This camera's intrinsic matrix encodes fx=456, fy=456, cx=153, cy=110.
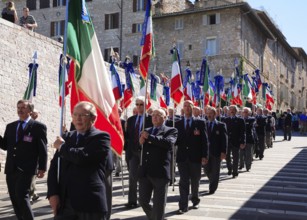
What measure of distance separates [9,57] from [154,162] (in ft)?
31.8

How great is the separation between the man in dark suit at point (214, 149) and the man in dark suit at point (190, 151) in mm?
1781

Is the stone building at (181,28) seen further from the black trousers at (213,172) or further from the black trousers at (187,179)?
the black trousers at (187,179)

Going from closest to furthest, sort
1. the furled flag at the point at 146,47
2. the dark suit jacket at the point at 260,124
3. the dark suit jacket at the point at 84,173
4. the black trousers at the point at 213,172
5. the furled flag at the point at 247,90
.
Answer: the dark suit jacket at the point at 84,173, the furled flag at the point at 146,47, the black trousers at the point at 213,172, the dark suit jacket at the point at 260,124, the furled flag at the point at 247,90

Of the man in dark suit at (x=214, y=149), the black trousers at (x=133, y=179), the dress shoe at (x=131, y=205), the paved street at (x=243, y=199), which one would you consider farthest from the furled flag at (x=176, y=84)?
the dress shoe at (x=131, y=205)

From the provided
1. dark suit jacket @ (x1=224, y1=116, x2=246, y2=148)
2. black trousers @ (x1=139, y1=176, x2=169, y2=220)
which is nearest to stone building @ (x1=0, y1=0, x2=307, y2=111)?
dark suit jacket @ (x1=224, y1=116, x2=246, y2=148)

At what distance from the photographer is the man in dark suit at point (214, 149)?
9758mm

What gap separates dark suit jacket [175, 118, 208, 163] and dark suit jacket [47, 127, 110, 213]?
3.80m

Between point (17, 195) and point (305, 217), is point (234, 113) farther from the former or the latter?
point (17, 195)

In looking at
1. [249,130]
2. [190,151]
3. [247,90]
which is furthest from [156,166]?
[247,90]

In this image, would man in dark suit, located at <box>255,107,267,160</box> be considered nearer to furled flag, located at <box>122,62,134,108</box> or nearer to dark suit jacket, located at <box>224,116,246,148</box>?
dark suit jacket, located at <box>224,116,246,148</box>

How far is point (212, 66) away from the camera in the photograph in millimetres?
38188

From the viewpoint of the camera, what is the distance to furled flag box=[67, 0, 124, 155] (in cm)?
509

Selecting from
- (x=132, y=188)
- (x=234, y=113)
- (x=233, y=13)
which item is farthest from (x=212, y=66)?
(x=132, y=188)

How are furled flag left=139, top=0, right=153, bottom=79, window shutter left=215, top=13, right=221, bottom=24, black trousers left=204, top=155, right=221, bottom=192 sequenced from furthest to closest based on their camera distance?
1. window shutter left=215, top=13, right=221, bottom=24
2. black trousers left=204, top=155, right=221, bottom=192
3. furled flag left=139, top=0, right=153, bottom=79
